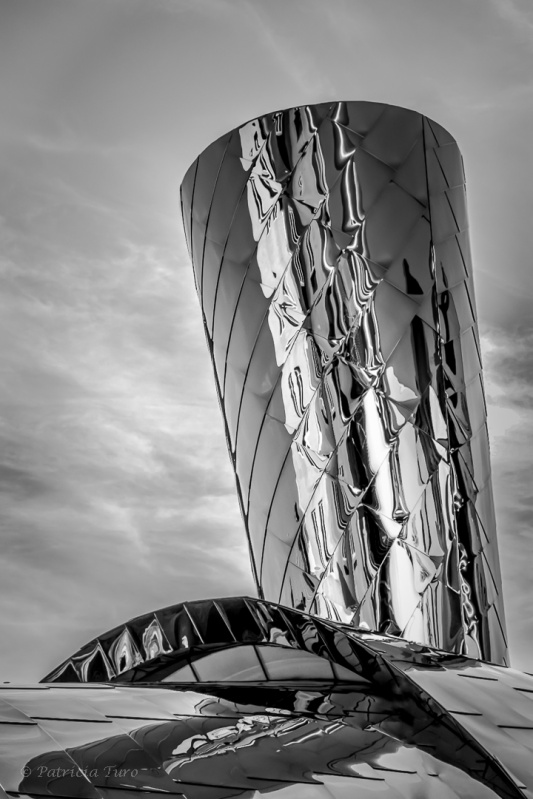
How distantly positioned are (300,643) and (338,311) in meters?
9.10

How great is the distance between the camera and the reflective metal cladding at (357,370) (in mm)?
15492

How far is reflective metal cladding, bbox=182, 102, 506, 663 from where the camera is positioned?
1549 centimetres

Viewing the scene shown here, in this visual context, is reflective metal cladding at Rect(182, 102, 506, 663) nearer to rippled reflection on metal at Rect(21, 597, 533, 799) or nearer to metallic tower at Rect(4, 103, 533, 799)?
metallic tower at Rect(4, 103, 533, 799)

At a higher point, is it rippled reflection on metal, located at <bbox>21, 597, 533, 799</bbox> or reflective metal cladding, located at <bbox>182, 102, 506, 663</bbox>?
reflective metal cladding, located at <bbox>182, 102, 506, 663</bbox>

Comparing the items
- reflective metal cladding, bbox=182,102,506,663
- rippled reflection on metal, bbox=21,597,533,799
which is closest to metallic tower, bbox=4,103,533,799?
reflective metal cladding, bbox=182,102,506,663

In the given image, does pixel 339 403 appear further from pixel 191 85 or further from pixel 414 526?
pixel 191 85

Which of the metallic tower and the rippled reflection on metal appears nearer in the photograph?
the rippled reflection on metal

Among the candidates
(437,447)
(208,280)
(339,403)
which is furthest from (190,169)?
(437,447)

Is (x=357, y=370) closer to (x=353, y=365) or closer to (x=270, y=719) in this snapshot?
(x=353, y=365)

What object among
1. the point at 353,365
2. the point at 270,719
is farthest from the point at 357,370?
the point at 270,719

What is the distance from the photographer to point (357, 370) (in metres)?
16.1

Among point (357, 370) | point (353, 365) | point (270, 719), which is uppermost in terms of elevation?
point (353, 365)

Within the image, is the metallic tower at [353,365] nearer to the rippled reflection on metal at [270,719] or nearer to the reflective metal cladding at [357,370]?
the reflective metal cladding at [357,370]

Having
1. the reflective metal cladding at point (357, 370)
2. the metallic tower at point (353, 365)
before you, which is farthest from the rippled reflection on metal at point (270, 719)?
the reflective metal cladding at point (357, 370)
